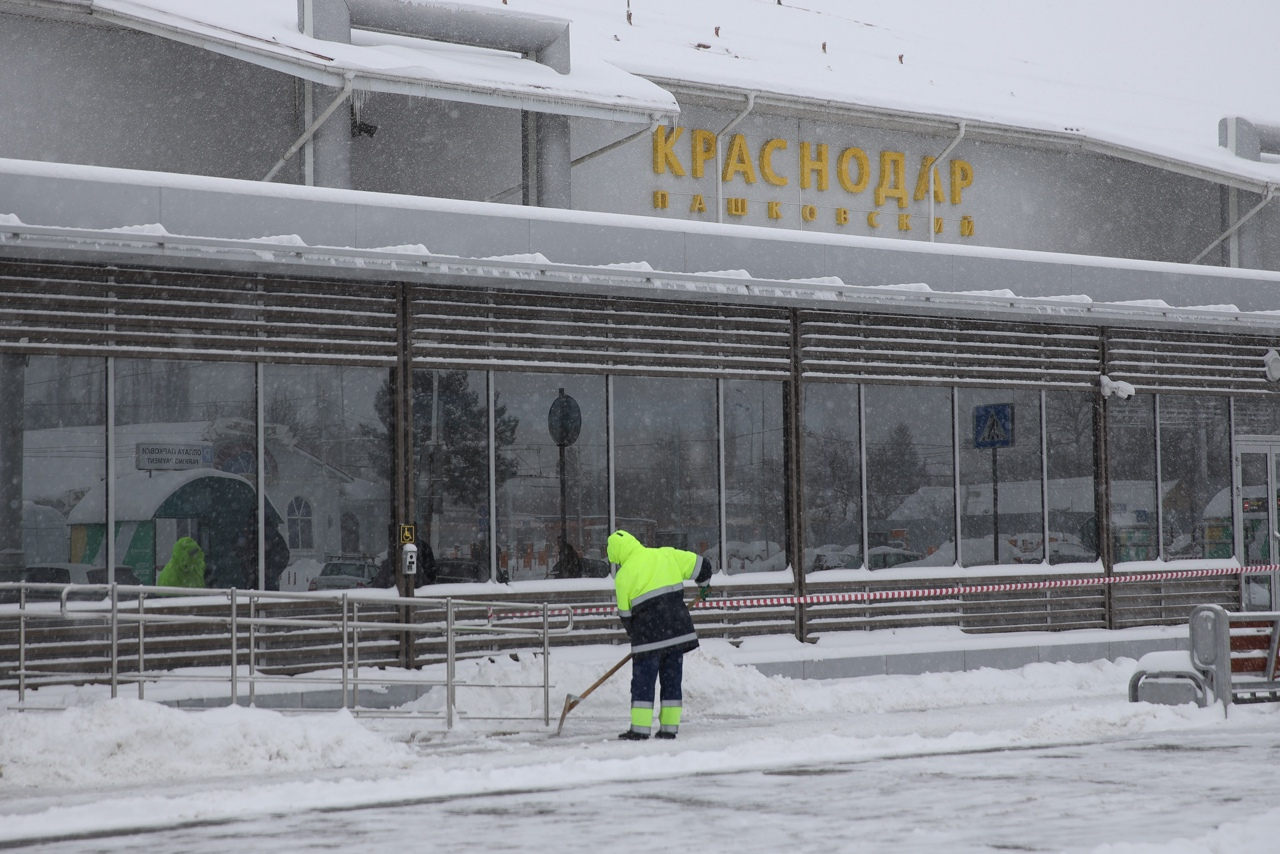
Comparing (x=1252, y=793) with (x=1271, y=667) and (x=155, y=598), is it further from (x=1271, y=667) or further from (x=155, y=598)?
(x=155, y=598)

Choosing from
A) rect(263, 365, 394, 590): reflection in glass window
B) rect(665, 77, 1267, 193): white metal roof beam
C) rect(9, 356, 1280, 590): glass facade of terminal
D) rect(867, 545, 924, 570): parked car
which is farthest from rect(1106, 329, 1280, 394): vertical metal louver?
rect(263, 365, 394, 590): reflection in glass window

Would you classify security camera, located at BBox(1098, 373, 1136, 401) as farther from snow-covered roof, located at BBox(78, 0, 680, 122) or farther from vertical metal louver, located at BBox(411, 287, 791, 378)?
snow-covered roof, located at BBox(78, 0, 680, 122)

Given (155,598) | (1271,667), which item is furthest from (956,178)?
(155,598)

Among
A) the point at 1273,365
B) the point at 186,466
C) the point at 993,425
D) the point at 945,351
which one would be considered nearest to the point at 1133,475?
the point at 993,425

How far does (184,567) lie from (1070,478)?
10936mm

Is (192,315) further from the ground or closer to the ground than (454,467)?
further from the ground

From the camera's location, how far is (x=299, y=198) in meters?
13.4

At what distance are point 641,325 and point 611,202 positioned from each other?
4.14 m

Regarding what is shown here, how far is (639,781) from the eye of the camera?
9.02 meters

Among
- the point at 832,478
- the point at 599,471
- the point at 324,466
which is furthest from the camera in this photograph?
the point at 832,478

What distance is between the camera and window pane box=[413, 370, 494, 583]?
1466cm

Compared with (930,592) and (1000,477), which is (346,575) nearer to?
(930,592)

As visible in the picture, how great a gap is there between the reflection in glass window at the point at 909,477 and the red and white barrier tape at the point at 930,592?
1.20 feet

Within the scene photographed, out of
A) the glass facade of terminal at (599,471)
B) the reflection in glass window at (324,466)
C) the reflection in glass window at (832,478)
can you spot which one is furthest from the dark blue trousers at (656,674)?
the reflection in glass window at (832,478)
